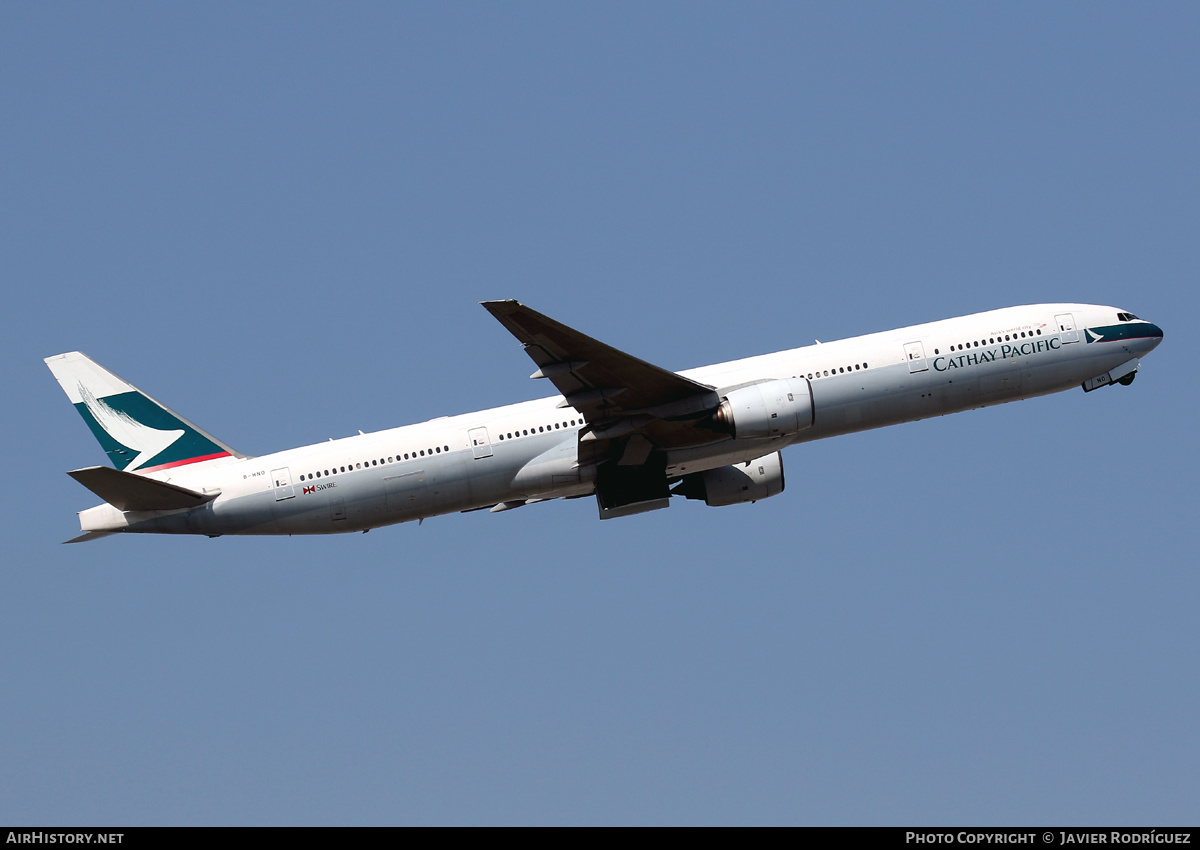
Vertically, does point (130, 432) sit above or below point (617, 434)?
above

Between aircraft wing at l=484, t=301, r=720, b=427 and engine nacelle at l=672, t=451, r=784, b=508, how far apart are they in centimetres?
544

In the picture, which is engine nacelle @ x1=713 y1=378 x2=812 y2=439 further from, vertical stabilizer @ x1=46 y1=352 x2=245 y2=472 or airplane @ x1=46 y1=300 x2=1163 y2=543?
vertical stabilizer @ x1=46 y1=352 x2=245 y2=472

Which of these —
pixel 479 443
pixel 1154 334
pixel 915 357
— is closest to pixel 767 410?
pixel 915 357

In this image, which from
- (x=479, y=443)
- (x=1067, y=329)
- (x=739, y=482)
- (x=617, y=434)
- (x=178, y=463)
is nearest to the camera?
(x=617, y=434)

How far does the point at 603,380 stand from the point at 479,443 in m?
4.77

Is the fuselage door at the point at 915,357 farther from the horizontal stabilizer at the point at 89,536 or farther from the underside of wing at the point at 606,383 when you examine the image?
the horizontal stabilizer at the point at 89,536

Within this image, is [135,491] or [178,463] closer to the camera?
[135,491]

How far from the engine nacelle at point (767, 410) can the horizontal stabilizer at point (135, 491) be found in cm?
1711

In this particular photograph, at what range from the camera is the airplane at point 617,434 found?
41.3 metres

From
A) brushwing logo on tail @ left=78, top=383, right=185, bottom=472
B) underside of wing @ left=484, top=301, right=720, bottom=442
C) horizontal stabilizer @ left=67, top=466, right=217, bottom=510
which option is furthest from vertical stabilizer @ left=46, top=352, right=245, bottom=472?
underside of wing @ left=484, top=301, right=720, bottom=442

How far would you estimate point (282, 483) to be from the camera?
4241cm

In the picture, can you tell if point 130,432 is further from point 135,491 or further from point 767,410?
point 767,410

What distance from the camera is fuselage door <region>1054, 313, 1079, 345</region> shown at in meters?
44.3
